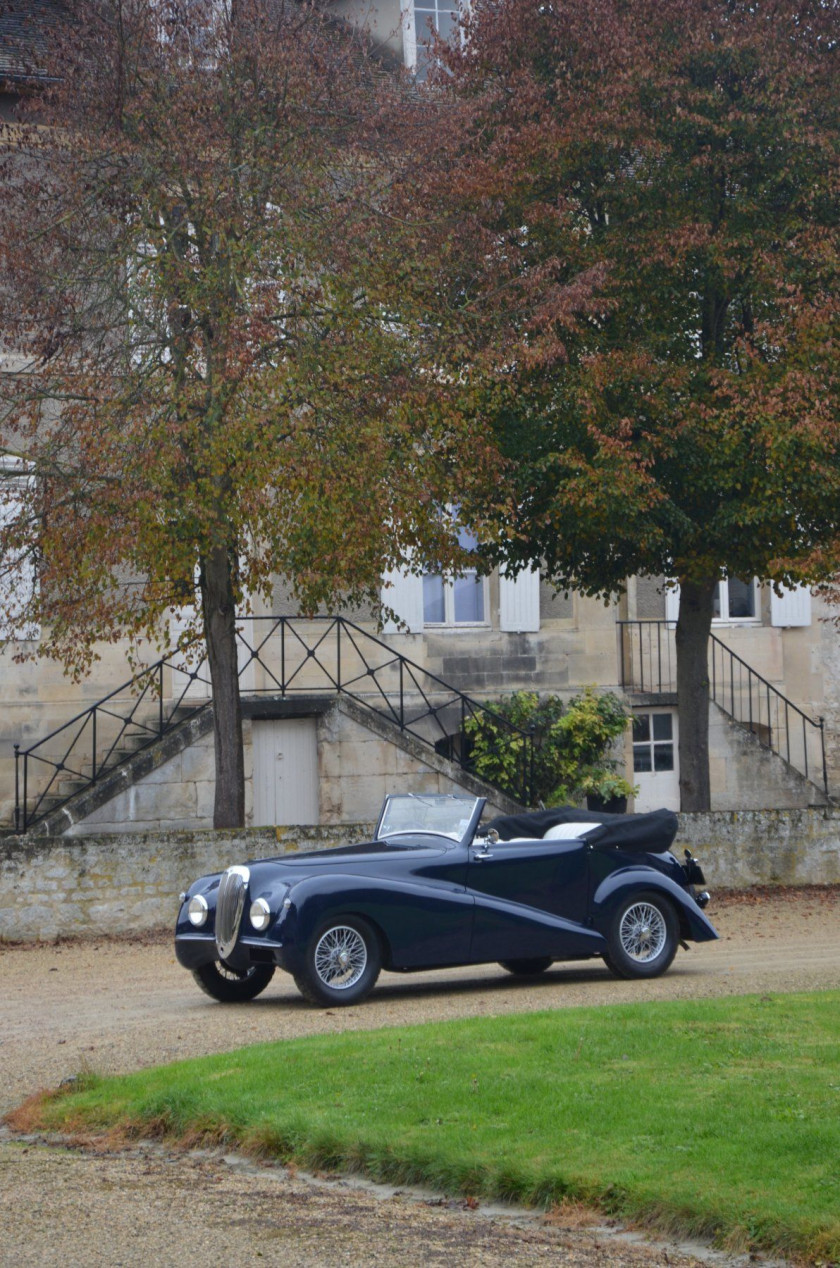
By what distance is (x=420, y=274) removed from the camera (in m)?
18.2

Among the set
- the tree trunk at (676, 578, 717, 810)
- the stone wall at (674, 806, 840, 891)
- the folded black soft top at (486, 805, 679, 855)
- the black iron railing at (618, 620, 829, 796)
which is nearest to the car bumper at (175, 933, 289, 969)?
the folded black soft top at (486, 805, 679, 855)

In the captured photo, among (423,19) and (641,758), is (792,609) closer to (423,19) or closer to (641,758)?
(641,758)

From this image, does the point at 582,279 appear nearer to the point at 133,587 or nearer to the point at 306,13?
the point at 306,13

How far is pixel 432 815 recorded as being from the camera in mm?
12867

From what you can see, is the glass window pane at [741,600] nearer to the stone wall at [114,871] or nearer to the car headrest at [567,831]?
the stone wall at [114,871]

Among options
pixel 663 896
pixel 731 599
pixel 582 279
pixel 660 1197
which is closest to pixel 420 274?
pixel 582 279

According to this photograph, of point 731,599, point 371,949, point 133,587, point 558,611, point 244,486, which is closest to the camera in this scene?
point 371,949

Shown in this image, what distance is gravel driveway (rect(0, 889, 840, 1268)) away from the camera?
5.95m

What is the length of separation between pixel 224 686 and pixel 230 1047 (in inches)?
347

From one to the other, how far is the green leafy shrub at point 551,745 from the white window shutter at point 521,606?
3.66 ft

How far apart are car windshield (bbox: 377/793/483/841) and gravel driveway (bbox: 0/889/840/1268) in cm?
122

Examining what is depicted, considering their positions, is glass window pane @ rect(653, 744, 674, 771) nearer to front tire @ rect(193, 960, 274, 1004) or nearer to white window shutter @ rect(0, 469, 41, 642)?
white window shutter @ rect(0, 469, 41, 642)

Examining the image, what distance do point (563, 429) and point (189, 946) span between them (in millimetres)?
8611

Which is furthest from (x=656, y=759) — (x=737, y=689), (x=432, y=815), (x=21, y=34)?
(x=432, y=815)
